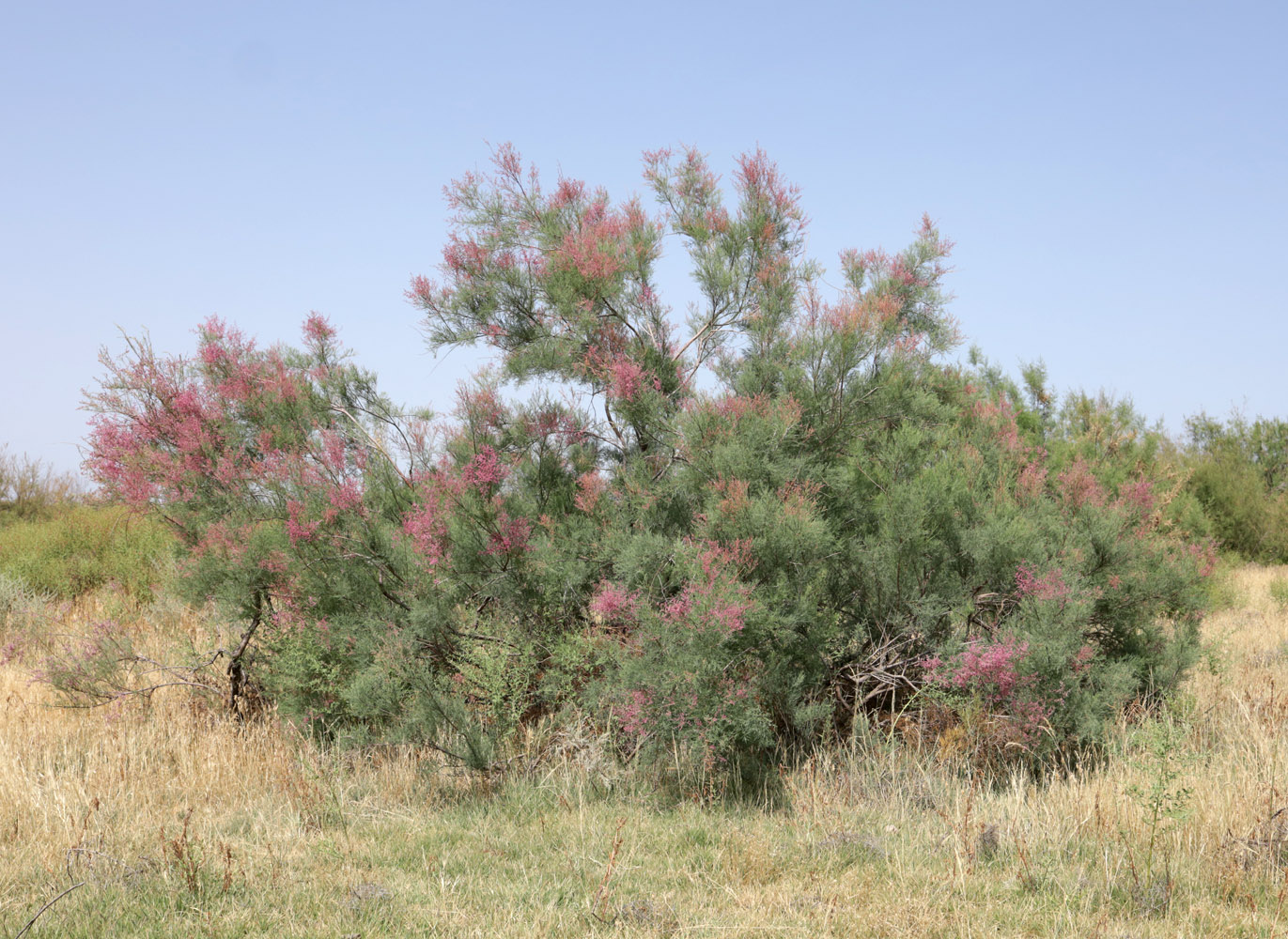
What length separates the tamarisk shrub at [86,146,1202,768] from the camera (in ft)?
18.9

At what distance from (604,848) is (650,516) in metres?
2.42

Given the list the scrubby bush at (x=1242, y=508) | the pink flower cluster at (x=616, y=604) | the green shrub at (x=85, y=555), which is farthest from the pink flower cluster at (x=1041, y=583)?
the scrubby bush at (x=1242, y=508)

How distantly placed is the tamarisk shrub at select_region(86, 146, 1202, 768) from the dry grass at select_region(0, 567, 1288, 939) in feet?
1.63

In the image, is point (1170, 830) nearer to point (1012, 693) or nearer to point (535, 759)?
point (1012, 693)

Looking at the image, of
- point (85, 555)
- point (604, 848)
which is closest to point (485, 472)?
point (604, 848)

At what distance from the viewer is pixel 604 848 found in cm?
455

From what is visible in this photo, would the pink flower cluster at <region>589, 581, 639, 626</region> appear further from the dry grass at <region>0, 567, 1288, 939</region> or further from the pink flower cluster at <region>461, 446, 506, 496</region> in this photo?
the pink flower cluster at <region>461, 446, 506, 496</region>

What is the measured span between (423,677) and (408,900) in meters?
2.18

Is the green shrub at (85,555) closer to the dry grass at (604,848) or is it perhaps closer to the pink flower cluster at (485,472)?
the dry grass at (604,848)

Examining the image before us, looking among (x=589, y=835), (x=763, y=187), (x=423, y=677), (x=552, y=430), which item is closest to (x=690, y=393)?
(x=552, y=430)

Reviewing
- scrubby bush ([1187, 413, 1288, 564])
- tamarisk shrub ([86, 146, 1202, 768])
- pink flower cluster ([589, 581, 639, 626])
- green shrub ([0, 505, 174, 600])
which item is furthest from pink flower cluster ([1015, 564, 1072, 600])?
scrubby bush ([1187, 413, 1288, 564])

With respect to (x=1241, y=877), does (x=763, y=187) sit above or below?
above

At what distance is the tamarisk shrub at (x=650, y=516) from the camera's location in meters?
5.77

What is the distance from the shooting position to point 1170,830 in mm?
4227
